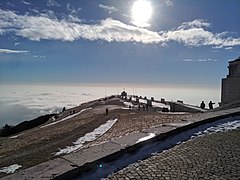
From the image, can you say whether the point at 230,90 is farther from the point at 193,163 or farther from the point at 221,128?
the point at 193,163

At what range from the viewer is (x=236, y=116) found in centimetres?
968

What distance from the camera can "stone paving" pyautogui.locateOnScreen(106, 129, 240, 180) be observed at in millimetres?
4566

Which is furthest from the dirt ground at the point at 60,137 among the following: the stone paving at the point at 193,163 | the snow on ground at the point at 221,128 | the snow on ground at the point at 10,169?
the stone paving at the point at 193,163

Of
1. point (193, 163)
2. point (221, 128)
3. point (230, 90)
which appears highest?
point (230, 90)

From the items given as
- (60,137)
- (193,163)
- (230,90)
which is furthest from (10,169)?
(230,90)

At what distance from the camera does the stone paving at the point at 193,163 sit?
15.0 feet

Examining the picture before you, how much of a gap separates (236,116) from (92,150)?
6.30 m

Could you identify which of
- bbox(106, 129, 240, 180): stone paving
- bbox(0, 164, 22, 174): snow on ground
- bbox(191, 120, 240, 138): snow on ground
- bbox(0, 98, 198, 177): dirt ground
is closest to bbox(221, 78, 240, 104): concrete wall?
bbox(0, 98, 198, 177): dirt ground

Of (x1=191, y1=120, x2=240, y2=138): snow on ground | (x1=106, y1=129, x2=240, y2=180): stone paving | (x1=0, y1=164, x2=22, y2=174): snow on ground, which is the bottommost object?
(x1=0, y1=164, x2=22, y2=174): snow on ground

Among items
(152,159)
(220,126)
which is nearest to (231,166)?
(152,159)

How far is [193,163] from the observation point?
16.6 feet

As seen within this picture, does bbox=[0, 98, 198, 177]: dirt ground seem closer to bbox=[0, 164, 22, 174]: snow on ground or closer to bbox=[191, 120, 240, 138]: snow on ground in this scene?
bbox=[0, 164, 22, 174]: snow on ground

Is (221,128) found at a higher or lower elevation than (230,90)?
lower

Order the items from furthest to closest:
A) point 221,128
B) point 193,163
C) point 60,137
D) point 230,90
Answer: point 230,90 → point 60,137 → point 221,128 → point 193,163
